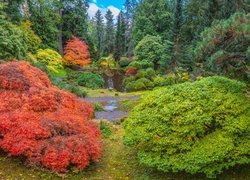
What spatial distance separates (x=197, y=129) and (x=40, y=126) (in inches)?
190

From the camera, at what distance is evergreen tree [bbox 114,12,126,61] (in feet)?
200

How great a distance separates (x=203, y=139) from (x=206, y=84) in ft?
5.99

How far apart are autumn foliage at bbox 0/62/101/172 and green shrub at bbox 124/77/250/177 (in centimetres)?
170

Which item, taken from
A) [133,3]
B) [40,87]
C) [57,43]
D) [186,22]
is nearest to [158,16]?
[186,22]

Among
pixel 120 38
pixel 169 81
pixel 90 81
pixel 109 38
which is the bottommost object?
pixel 90 81

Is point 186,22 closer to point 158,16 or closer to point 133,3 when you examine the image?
point 158,16

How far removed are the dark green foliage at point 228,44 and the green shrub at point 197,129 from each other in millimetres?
870

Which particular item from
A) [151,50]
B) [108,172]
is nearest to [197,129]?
[108,172]

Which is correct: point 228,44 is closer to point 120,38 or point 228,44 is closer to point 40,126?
point 40,126

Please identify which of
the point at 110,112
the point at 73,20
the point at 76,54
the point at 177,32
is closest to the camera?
the point at 110,112

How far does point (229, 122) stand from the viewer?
8.63 metres

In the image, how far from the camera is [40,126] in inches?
387

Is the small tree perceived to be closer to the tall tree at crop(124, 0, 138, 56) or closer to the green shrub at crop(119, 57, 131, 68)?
the green shrub at crop(119, 57, 131, 68)

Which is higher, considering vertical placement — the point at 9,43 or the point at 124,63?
the point at 9,43
